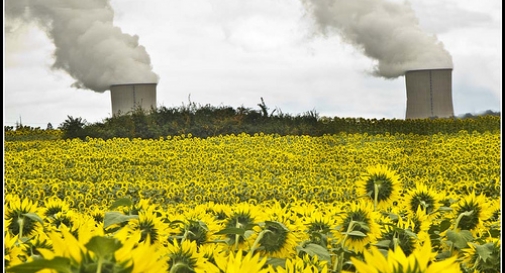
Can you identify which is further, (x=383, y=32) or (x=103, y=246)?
(x=383, y=32)

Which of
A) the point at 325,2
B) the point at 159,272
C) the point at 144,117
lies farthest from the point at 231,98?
the point at 159,272

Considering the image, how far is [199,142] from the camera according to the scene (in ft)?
8.33

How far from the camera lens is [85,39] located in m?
2.44

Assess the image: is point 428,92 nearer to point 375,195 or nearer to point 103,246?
point 375,195

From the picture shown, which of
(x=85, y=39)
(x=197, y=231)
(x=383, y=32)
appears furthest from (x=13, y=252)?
(x=383, y=32)

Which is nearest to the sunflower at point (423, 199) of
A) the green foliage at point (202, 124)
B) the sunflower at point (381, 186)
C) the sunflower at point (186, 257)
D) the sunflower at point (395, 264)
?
the sunflower at point (381, 186)

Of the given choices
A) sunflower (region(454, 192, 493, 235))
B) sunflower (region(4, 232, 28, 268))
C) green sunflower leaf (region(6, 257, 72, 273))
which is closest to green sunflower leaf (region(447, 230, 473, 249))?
sunflower (region(454, 192, 493, 235))

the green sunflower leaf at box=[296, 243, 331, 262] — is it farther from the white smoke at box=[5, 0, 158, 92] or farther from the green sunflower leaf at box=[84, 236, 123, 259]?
the white smoke at box=[5, 0, 158, 92]

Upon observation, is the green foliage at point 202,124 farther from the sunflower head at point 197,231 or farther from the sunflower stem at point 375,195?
the sunflower head at point 197,231

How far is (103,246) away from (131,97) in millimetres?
2092

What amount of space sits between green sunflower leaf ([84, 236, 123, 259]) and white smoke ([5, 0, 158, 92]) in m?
2.01

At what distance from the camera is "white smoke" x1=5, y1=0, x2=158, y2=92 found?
2.35 metres

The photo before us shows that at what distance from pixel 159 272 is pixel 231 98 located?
200cm

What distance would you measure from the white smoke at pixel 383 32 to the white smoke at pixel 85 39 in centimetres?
74
